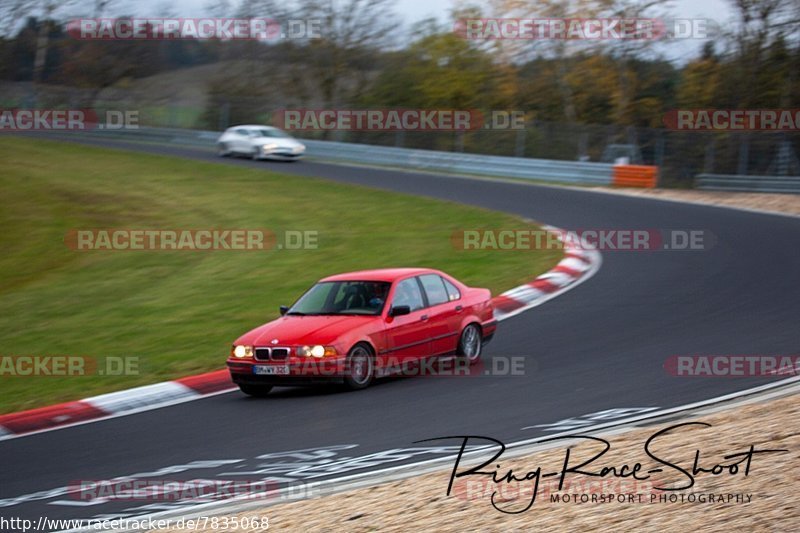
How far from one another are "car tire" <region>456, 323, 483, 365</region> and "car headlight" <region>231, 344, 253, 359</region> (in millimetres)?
2475

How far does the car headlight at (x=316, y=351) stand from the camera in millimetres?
10125

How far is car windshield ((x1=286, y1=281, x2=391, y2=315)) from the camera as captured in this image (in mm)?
11070

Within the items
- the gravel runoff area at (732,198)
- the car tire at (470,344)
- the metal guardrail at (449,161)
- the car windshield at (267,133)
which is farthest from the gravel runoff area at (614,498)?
the car windshield at (267,133)

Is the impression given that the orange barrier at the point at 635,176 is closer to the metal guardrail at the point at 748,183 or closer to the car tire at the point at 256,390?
the metal guardrail at the point at 748,183

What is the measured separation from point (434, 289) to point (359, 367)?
68.5 inches

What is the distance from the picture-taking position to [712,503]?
539 cm

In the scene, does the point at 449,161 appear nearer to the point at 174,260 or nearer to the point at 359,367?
the point at 174,260

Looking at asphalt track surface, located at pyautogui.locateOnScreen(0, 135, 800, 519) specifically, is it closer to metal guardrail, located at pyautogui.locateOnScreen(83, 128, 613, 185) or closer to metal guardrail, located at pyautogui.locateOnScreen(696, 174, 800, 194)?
metal guardrail, located at pyautogui.locateOnScreen(696, 174, 800, 194)

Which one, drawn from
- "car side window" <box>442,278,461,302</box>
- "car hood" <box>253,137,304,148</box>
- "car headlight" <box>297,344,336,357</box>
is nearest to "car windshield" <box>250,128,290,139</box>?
"car hood" <box>253,137,304,148</box>

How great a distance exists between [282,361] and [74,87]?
51.4 meters

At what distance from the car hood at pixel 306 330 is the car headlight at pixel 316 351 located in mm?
59

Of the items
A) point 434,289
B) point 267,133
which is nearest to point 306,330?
point 434,289

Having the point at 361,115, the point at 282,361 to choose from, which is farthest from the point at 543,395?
the point at 361,115

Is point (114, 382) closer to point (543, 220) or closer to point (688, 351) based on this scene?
point (688, 351)
